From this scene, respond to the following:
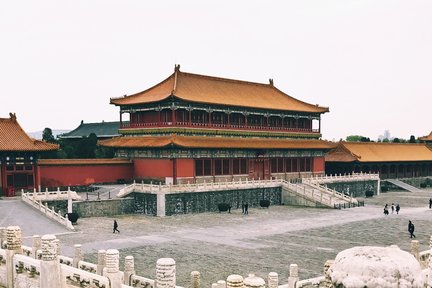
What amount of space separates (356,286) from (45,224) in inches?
1228

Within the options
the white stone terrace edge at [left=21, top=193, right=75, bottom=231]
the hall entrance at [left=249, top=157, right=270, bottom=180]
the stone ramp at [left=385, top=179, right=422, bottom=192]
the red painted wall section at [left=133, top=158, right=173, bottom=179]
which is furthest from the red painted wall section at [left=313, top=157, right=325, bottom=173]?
the white stone terrace edge at [left=21, top=193, right=75, bottom=231]

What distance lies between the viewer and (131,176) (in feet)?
165

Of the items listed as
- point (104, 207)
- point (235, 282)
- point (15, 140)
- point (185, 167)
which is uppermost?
point (15, 140)

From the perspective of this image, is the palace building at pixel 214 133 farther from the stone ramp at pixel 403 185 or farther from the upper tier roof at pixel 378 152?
the stone ramp at pixel 403 185

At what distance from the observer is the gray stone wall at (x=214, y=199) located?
42.2 m

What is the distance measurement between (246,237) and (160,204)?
11639 millimetres

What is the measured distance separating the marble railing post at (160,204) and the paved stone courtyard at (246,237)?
0.96 meters

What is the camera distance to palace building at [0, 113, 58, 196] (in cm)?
4062

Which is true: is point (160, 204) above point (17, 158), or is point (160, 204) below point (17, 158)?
below

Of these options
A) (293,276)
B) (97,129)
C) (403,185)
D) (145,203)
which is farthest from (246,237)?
(97,129)

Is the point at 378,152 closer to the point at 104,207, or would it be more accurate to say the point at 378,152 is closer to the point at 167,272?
the point at 104,207

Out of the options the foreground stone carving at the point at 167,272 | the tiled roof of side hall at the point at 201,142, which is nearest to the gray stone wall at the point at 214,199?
the tiled roof of side hall at the point at 201,142

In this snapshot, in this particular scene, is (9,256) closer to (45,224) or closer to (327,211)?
(45,224)

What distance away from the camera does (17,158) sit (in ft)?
136
